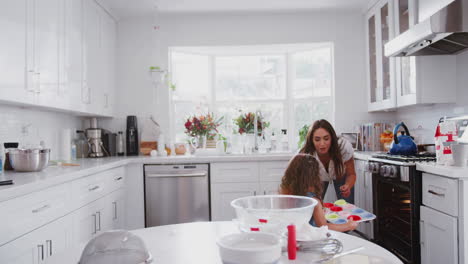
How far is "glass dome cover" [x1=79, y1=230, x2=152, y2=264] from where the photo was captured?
30.9 inches

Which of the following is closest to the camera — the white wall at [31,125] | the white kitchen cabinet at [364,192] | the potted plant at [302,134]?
the white wall at [31,125]

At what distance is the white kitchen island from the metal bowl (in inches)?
55.9

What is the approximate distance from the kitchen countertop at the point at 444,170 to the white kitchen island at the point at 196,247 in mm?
1212

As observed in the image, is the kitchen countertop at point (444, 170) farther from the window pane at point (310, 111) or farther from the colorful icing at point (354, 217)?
the window pane at point (310, 111)

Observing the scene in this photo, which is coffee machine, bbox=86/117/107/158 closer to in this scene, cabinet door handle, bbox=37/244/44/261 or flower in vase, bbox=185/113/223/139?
flower in vase, bbox=185/113/223/139

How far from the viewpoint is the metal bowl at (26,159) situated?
2.20 meters

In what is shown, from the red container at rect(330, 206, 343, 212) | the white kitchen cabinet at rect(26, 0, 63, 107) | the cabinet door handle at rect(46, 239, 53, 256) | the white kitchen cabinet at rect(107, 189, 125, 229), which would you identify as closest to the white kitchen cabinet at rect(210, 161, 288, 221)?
the white kitchen cabinet at rect(107, 189, 125, 229)

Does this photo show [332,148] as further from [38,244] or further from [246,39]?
[38,244]

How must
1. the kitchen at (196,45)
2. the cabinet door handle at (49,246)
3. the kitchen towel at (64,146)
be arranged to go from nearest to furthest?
the cabinet door handle at (49,246)
the kitchen towel at (64,146)
the kitchen at (196,45)

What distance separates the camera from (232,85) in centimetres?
444

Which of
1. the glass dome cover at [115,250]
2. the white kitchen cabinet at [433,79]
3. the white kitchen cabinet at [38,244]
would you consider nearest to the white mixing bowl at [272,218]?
the glass dome cover at [115,250]

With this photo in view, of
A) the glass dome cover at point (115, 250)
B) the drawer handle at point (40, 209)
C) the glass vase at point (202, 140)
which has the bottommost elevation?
the drawer handle at point (40, 209)

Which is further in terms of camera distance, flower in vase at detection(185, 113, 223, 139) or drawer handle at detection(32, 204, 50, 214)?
flower in vase at detection(185, 113, 223, 139)

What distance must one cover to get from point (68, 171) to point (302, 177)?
1.53 m
